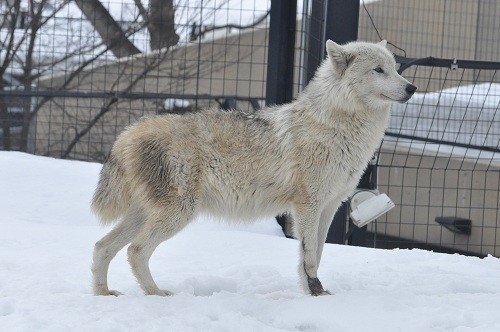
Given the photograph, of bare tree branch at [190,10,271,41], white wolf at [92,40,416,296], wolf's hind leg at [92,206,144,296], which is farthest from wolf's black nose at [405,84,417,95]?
bare tree branch at [190,10,271,41]

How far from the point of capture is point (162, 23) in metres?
11.3

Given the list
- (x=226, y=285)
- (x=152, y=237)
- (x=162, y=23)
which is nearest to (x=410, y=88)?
(x=226, y=285)

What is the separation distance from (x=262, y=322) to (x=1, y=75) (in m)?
7.85

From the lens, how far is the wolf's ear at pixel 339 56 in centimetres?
590

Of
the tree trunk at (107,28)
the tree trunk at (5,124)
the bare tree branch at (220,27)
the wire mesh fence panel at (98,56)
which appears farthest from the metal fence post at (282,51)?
the tree trunk at (5,124)

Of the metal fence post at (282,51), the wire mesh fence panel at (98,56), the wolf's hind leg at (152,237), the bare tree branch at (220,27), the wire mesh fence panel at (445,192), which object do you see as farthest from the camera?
the bare tree branch at (220,27)

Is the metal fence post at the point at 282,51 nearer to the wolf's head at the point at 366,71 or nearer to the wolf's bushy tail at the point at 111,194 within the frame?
the wolf's head at the point at 366,71

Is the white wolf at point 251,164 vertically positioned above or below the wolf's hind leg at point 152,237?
above

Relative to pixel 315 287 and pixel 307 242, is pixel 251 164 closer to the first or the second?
pixel 307 242

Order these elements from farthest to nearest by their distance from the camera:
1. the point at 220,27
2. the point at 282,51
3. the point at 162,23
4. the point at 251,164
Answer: the point at 220,27 → the point at 162,23 → the point at 282,51 → the point at 251,164

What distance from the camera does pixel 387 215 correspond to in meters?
10.7

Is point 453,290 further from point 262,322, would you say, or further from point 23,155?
point 23,155

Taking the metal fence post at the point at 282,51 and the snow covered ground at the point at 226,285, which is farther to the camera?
the metal fence post at the point at 282,51

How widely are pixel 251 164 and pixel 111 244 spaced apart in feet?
3.17
